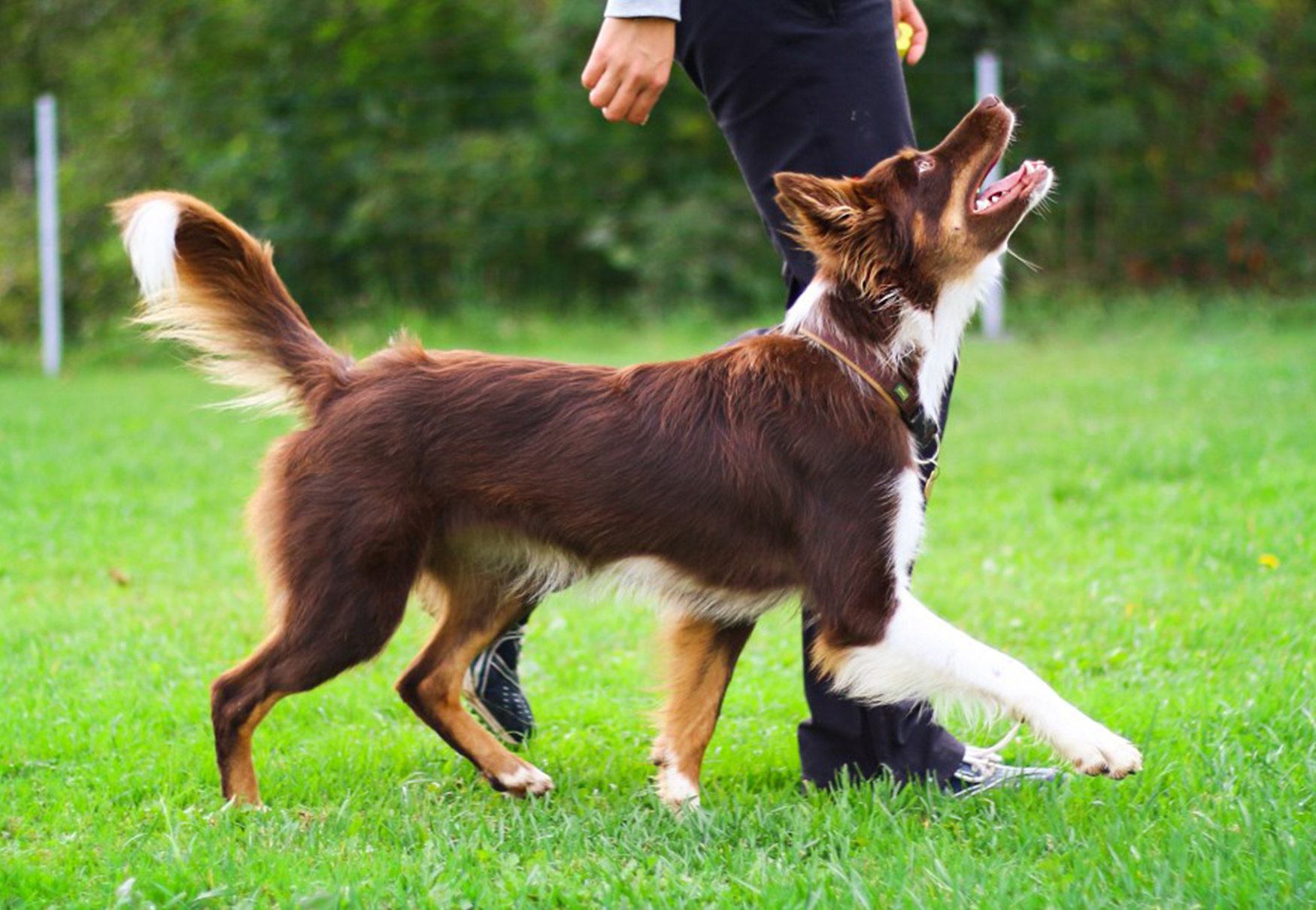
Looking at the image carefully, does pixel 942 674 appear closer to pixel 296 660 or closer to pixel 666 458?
pixel 666 458

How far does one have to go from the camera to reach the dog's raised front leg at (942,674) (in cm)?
336

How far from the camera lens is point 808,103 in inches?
142

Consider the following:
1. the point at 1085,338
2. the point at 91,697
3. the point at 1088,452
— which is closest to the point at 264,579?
the point at 91,697

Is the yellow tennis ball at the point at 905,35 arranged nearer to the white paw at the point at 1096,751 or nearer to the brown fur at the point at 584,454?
the brown fur at the point at 584,454

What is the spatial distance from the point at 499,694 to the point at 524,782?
1.47 ft

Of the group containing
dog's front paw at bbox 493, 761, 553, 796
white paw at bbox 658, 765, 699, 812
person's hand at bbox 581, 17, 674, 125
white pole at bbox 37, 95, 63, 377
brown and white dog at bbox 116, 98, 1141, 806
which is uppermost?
person's hand at bbox 581, 17, 674, 125

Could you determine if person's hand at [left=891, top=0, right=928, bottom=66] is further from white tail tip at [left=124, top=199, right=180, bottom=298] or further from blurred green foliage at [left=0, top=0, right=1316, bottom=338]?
blurred green foliage at [left=0, top=0, right=1316, bottom=338]

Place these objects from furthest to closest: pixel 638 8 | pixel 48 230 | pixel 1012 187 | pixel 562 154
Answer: pixel 562 154 < pixel 48 230 < pixel 1012 187 < pixel 638 8

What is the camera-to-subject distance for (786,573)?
11.8 feet

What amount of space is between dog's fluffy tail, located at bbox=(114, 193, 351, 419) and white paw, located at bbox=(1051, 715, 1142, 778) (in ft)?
6.28

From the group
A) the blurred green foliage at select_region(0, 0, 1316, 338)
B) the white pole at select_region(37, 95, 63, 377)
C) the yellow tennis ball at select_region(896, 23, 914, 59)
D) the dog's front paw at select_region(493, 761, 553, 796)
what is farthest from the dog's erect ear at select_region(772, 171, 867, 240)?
the blurred green foliage at select_region(0, 0, 1316, 338)

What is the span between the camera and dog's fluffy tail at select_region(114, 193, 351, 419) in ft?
12.1

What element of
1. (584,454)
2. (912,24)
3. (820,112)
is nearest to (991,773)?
(584,454)

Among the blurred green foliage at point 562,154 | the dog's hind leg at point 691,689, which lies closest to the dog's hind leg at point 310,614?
the dog's hind leg at point 691,689
